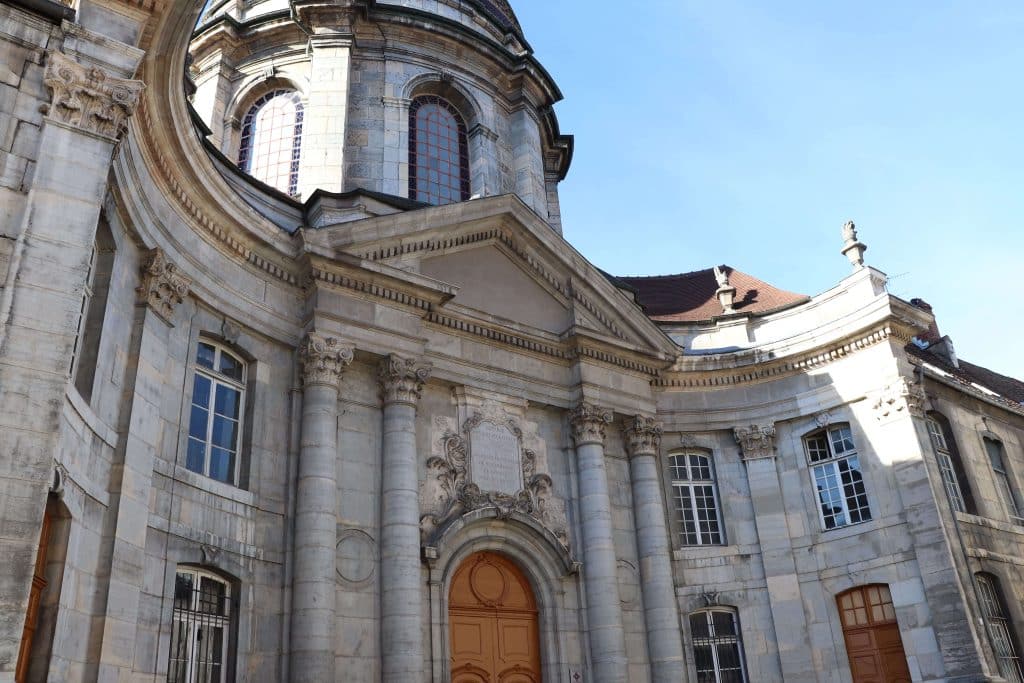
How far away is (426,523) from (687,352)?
7554 mm

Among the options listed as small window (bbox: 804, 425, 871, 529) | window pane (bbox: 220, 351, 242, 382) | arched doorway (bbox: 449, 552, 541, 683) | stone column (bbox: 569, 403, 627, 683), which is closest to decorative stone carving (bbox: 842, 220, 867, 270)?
small window (bbox: 804, 425, 871, 529)

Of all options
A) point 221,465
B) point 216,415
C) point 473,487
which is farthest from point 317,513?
point 473,487

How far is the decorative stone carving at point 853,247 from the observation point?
18.1 meters

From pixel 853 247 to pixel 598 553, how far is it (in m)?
8.20

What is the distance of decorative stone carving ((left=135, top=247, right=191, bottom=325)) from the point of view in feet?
36.4

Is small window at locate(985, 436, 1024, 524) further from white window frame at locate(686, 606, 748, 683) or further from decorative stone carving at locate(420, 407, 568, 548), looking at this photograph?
decorative stone carving at locate(420, 407, 568, 548)

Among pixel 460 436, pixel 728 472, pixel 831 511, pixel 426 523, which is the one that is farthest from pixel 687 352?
pixel 426 523

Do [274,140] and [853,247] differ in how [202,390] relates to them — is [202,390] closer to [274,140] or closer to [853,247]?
[274,140]

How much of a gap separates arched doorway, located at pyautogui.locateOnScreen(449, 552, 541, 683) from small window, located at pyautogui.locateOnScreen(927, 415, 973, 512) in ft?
26.6

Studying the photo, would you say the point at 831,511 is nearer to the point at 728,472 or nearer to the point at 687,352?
the point at 728,472

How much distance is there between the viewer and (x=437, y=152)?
20625mm

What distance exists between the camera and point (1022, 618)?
16.4m

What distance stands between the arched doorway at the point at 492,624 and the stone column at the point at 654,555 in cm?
216

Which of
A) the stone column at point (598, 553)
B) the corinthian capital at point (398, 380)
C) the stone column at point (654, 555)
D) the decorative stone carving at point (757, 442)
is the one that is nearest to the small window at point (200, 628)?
the corinthian capital at point (398, 380)
